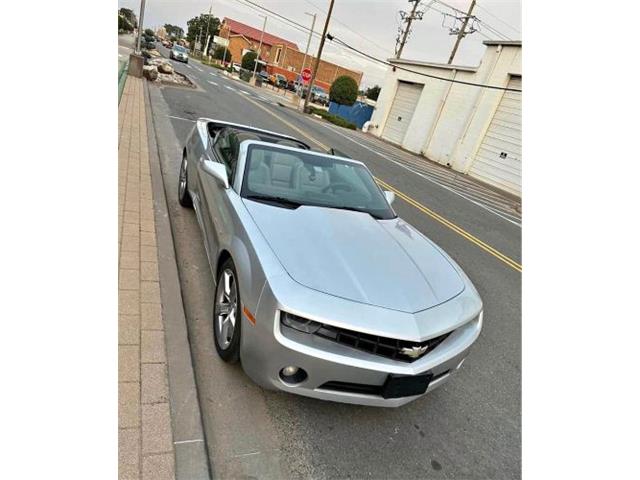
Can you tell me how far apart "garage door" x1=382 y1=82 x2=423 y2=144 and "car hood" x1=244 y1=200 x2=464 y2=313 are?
74.8 feet

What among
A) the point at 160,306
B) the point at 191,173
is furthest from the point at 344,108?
the point at 160,306

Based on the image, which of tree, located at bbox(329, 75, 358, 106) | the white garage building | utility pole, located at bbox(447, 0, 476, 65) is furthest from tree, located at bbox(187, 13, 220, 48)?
the white garage building

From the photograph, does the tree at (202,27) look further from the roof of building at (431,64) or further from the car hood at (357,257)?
the car hood at (357,257)

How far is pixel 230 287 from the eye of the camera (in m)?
2.58

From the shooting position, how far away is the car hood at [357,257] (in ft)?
6.91

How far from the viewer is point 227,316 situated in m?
2.56

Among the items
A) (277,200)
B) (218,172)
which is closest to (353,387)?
(277,200)

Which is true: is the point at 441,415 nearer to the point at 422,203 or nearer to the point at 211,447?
the point at 211,447

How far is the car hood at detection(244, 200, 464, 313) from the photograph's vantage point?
6.91 ft

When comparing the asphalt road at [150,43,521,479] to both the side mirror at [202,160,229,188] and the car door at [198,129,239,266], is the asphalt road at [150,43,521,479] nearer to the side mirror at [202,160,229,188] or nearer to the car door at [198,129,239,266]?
the car door at [198,129,239,266]

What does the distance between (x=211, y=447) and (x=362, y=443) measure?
87 cm

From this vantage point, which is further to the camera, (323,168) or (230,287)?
(323,168)

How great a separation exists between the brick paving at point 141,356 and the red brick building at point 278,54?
6735 cm

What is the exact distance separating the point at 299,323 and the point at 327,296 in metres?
0.20
